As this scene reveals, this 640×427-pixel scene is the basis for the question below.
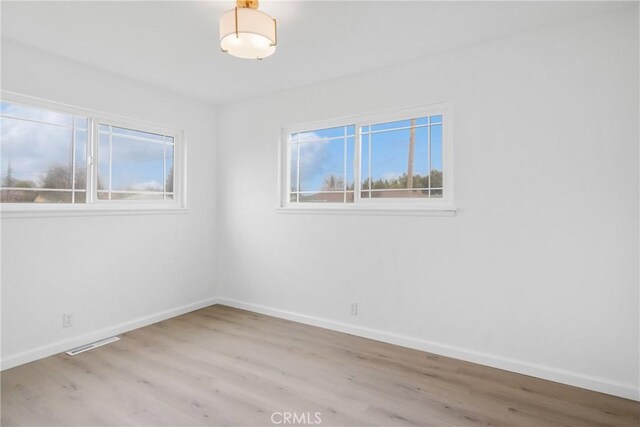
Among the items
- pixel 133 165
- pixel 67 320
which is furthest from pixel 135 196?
pixel 67 320

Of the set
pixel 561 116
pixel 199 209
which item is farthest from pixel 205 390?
pixel 561 116

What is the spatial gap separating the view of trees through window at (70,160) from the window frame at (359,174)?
4.44 ft

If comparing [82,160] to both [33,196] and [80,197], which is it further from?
[33,196]

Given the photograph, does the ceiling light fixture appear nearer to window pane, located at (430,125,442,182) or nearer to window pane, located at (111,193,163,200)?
window pane, located at (430,125,442,182)

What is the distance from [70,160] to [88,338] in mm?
1621

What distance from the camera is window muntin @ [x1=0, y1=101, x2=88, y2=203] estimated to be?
2854 mm

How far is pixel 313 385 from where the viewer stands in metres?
2.53

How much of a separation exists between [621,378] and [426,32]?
2.74 m

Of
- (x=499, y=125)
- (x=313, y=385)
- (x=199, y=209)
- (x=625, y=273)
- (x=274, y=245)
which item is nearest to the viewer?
(x=625, y=273)

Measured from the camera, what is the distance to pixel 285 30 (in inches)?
103

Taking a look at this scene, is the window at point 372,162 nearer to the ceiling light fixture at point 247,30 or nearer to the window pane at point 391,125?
the window pane at point 391,125

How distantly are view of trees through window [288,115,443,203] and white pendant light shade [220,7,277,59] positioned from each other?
152cm

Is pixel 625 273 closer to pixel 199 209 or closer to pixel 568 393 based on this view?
pixel 568 393

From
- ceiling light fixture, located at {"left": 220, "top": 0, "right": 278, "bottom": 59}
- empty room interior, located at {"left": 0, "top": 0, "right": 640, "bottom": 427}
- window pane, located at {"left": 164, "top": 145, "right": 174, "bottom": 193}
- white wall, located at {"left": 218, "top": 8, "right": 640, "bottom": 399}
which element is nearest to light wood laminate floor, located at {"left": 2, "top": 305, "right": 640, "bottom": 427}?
empty room interior, located at {"left": 0, "top": 0, "right": 640, "bottom": 427}
